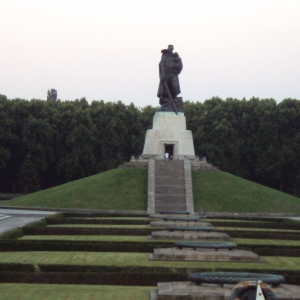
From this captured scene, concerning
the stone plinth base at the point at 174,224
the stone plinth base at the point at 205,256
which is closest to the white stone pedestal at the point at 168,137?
the stone plinth base at the point at 174,224

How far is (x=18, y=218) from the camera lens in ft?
111

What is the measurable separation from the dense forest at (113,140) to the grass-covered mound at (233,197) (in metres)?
19.2

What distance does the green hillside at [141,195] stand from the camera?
128ft

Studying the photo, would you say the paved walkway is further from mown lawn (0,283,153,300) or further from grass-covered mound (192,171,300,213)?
mown lawn (0,283,153,300)

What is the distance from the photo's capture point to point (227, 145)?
65.6 metres

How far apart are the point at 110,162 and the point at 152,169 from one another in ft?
74.9

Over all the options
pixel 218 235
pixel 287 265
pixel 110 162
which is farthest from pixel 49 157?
pixel 287 265

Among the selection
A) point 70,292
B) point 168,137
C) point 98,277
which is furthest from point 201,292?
point 168,137

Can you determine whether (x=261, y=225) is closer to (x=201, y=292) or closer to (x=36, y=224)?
(x=36, y=224)

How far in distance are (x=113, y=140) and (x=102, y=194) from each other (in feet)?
87.1

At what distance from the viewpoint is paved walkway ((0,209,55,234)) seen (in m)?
29.3

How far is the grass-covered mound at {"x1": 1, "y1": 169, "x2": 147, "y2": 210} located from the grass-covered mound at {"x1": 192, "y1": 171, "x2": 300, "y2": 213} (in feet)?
12.8

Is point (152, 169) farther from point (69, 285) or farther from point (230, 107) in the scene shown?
point (69, 285)

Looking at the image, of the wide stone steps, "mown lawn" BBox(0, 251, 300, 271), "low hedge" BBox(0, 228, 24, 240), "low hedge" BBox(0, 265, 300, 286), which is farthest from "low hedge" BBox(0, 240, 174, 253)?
the wide stone steps
